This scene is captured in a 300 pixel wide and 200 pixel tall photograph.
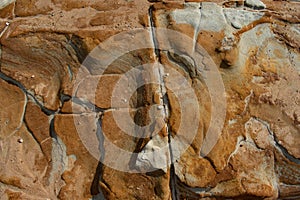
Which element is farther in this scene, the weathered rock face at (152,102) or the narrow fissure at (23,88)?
the narrow fissure at (23,88)

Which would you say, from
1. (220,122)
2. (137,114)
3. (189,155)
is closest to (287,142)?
(220,122)

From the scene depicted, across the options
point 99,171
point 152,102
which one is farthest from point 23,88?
point 152,102

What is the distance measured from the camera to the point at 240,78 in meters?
2.92

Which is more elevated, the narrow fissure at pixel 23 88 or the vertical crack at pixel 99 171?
the narrow fissure at pixel 23 88

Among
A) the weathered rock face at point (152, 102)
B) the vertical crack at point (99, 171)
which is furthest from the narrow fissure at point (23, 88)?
the vertical crack at point (99, 171)

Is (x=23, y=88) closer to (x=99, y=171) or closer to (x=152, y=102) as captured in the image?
(x=99, y=171)

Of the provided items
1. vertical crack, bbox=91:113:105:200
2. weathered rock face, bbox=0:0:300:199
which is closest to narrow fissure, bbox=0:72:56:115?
weathered rock face, bbox=0:0:300:199

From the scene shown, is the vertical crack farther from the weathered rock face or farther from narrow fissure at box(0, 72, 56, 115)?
narrow fissure at box(0, 72, 56, 115)

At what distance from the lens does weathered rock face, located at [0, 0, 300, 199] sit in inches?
111

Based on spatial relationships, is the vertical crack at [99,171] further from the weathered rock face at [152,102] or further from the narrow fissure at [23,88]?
the narrow fissure at [23,88]

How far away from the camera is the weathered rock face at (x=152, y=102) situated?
2.82 m

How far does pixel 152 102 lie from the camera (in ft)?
9.41

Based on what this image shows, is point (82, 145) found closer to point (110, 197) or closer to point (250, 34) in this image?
point (110, 197)

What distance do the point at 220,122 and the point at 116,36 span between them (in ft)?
3.14
